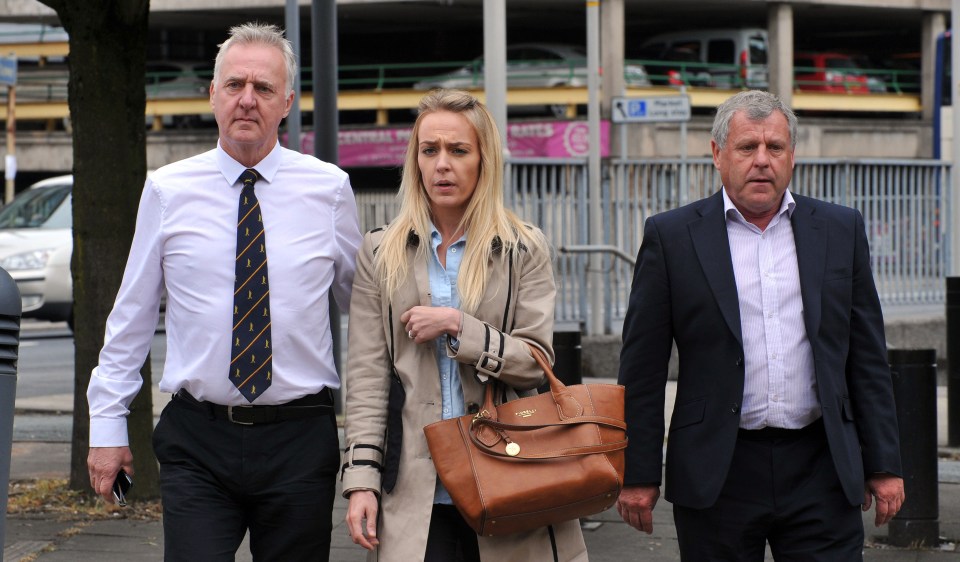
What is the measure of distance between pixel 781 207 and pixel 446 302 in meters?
1.00

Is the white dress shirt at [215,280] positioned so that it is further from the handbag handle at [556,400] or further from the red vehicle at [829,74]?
the red vehicle at [829,74]

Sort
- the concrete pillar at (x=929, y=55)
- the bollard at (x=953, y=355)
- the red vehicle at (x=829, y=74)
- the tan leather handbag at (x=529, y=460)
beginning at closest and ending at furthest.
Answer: the tan leather handbag at (x=529, y=460) < the bollard at (x=953, y=355) < the red vehicle at (x=829, y=74) < the concrete pillar at (x=929, y=55)

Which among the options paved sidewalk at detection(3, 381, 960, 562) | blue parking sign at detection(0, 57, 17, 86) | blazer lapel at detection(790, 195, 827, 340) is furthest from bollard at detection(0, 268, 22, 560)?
blue parking sign at detection(0, 57, 17, 86)

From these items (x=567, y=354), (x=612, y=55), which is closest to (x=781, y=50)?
(x=612, y=55)

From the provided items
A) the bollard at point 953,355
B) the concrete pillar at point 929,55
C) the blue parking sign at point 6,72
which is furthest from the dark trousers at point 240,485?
the concrete pillar at point 929,55

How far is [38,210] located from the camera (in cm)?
1606

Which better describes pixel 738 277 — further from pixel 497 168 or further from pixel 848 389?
pixel 497 168

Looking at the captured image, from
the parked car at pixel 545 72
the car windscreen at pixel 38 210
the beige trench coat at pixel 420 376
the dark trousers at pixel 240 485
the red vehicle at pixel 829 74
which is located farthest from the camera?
the red vehicle at pixel 829 74

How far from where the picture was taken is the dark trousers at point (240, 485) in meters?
3.37

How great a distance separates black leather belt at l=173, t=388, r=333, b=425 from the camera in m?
3.43

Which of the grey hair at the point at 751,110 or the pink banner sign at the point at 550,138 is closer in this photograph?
the grey hair at the point at 751,110

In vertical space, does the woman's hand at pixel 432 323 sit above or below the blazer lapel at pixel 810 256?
below

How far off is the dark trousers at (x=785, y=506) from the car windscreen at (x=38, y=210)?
13.4 m

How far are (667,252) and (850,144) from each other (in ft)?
97.6
